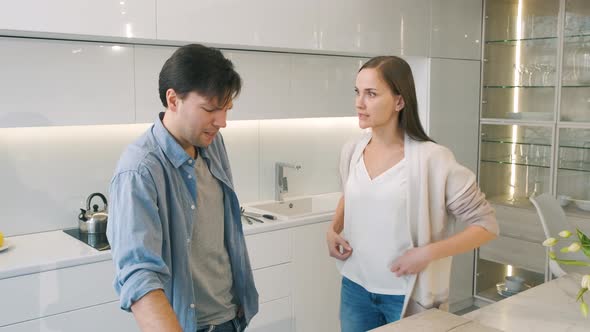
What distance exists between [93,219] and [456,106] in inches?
102

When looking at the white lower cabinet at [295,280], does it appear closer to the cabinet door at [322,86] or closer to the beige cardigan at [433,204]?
the cabinet door at [322,86]

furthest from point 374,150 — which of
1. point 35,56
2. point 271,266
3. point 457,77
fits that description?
point 457,77

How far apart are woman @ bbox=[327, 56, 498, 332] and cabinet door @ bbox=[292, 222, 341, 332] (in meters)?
1.25

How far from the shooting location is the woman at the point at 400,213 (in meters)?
2.01

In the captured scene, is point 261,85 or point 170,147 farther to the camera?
point 261,85

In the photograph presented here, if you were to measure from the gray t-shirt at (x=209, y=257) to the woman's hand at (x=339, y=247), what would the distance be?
0.57 metres

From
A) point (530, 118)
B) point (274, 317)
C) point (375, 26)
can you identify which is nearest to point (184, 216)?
point (274, 317)

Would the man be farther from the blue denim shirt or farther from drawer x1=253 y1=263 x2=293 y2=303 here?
drawer x1=253 y1=263 x2=293 y2=303

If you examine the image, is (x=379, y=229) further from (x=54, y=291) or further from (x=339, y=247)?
(x=54, y=291)

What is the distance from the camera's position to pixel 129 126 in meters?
3.30

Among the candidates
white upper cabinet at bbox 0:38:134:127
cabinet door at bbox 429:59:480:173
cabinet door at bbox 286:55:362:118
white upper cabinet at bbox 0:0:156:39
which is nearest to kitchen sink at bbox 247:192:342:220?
cabinet door at bbox 286:55:362:118

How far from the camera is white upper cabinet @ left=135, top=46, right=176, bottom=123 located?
298 cm

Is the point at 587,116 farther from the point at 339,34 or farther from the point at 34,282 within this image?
the point at 34,282

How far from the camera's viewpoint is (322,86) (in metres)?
3.82
